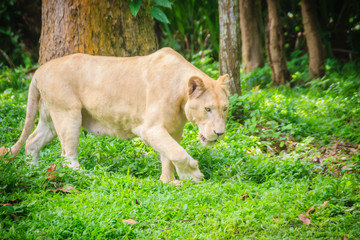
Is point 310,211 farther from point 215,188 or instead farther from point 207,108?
point 207,108

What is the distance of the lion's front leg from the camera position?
16.1 feet

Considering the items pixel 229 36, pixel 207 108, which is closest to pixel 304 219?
pixel 207 108

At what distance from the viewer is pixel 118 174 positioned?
525 cm

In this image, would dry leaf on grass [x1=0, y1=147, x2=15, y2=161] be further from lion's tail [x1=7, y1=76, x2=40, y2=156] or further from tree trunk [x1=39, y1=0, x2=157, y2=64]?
tree trunk [x1=39, y1=0, x2=157, y2=64]

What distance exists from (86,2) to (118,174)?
9.34 feet

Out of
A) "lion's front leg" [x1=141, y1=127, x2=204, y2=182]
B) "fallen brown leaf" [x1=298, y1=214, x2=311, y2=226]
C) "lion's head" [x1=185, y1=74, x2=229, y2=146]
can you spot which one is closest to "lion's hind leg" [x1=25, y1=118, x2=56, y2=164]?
"lion's front leg" [x1=141, y1=127, x2=204, y2=182]

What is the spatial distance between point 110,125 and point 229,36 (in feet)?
8.30

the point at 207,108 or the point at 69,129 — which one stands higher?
the point at 207,108

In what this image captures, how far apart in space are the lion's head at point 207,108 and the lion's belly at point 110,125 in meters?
0.93

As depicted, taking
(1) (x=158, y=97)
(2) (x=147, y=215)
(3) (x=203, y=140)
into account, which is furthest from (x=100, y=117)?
(2) (x=147, y=215)

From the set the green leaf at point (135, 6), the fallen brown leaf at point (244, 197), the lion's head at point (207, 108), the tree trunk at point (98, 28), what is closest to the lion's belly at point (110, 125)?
the lion's head at point (207, 108)

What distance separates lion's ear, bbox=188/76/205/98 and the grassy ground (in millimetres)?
1039

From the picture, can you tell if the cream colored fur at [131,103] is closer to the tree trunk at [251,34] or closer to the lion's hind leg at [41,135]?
the lion's hind leg at [41,135]

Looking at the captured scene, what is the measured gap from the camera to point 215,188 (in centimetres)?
469
